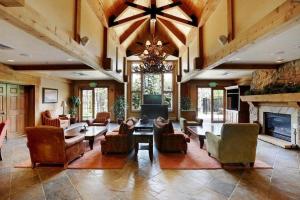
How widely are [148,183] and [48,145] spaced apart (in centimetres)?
225

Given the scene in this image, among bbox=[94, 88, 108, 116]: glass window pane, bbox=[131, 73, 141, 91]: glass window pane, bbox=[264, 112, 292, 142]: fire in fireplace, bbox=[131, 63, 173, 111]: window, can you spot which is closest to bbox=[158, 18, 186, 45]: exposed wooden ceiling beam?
bbox=[131, 63, 173, 111]: window

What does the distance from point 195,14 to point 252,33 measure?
13.6ft

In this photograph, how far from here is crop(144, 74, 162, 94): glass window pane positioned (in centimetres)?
1336

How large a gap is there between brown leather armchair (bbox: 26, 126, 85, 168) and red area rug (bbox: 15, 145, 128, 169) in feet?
0.83

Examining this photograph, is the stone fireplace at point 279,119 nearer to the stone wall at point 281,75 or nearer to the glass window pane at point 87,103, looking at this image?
the stone wall at point 281,75

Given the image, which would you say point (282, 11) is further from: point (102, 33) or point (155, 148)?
point (102, 33)

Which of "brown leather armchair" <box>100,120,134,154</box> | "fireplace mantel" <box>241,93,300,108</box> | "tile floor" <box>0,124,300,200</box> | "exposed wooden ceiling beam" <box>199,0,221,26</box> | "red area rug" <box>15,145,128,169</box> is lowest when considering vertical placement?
"tile floor" <box>0,124,300,200</box>

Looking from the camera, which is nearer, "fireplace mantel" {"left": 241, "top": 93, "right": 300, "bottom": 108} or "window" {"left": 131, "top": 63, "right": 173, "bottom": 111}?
"fireplace mantel" {"left": 241, "top": 93, "right": 300, "bottom": 108}

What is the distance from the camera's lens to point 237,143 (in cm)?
441

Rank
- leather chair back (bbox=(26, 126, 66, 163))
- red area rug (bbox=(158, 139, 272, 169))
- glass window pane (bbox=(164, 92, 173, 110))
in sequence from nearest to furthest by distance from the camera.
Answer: leather chair back (bbox=(26, 126, 66, 163))
red area rug (bbox=(158, 139, 272, 169))
glass window pane (bbox=(164, 92, 173, 110))

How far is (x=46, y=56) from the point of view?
5668 mm

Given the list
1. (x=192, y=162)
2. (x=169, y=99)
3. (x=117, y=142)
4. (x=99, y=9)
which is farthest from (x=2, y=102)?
(x=169, y=99)

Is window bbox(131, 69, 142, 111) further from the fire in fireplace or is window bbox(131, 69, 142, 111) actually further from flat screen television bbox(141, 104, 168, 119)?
the fire in fireplace

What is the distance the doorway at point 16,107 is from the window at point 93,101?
4.51 metres
